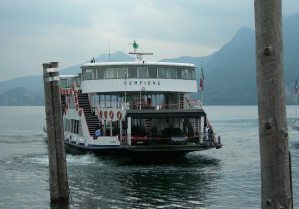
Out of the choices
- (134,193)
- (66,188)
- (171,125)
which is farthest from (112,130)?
(66,188)

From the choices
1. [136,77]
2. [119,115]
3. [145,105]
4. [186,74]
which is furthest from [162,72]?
[119,115]

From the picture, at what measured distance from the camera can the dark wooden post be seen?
13.2 feet

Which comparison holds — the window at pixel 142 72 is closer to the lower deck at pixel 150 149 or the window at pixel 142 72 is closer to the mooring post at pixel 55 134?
the lower deck at pixel 150 149

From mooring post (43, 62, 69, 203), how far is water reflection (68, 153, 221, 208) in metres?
2.76

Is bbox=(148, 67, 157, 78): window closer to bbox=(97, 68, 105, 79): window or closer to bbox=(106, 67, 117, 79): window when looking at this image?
bbox=(106, 67, 117, 79): window

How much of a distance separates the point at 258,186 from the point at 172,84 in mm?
13799

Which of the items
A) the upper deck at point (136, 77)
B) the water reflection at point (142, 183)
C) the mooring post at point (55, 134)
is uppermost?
the upper deck at point (136, 77)

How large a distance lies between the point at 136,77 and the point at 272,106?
108 ft

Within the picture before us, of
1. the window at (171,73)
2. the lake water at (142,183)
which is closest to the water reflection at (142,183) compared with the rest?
the lake water at (142,183)

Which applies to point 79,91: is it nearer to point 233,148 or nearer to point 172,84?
point 172,84

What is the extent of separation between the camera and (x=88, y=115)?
127ft

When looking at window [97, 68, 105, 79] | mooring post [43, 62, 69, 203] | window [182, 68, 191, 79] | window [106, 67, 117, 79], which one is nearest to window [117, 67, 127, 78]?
window [106, 67, 117, 79]

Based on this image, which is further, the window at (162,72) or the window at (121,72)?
the window at (162,72)

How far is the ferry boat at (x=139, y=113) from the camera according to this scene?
1325 inches
